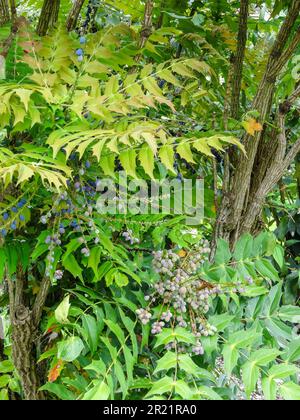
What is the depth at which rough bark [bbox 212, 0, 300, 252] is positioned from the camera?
1.37m

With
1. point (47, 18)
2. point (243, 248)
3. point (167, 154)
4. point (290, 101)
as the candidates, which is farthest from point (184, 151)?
point (47, 18)

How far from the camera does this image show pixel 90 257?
1.13 meters

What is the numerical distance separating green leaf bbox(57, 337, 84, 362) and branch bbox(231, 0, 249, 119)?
0.84 metres

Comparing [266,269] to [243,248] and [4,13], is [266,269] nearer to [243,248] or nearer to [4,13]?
→ [243,248]

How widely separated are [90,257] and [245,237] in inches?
16.3

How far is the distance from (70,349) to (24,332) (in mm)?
280

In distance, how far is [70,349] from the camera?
1018 mm

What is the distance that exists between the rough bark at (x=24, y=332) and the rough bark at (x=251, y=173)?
529 mm

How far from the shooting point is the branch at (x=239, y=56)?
1.45 meters

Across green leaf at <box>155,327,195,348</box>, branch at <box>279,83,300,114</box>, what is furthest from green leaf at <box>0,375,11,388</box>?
branch at <box>279,83,300,114</box>

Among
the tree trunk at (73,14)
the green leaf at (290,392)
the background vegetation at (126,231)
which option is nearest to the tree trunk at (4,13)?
the background vegetation at (126,231)

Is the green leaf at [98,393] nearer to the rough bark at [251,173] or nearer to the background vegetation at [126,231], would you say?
the background vegetation at [126,231]

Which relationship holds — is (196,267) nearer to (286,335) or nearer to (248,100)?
(286,335)
